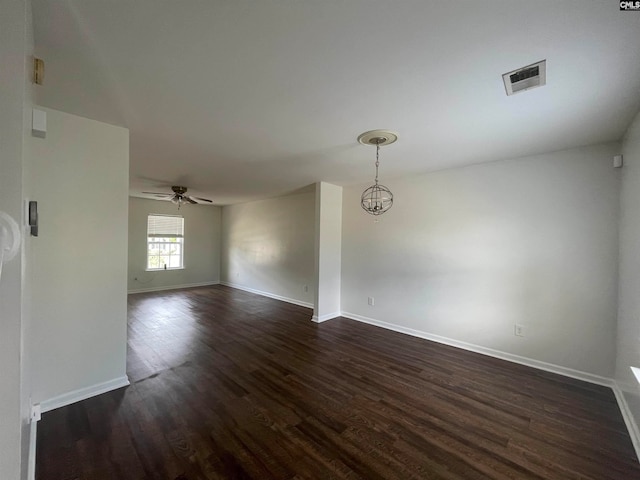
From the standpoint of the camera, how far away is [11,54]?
0.88 m

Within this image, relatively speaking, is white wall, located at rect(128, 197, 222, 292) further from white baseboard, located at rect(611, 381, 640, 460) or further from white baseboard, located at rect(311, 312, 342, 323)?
white baseboard, located at rect(611, 381, 640, 460)

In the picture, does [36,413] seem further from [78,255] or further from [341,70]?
[341,70]

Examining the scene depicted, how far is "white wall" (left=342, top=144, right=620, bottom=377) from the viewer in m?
2.56

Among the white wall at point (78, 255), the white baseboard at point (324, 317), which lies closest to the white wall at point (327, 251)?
the white baseboard at point (324, 317)

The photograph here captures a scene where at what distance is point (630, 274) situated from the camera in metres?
2.09

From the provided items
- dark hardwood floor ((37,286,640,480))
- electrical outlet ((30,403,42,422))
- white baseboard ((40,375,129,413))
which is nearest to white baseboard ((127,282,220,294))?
dark hardwood floor ((37,286,640,480))

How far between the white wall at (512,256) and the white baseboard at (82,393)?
11.3ft

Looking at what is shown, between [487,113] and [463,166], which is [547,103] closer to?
[487,113]

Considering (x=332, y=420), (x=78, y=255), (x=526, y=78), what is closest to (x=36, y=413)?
(x=78, y=255)

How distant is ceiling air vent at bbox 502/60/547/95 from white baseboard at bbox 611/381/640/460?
2547mm

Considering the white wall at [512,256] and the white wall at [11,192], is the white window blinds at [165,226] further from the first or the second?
the white wall at [11,192]

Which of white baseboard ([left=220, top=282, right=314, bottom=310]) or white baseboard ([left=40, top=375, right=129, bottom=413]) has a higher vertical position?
white baseboard ([left=40, top=375, right=129, bottom=413])

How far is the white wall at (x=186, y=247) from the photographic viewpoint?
646 cm

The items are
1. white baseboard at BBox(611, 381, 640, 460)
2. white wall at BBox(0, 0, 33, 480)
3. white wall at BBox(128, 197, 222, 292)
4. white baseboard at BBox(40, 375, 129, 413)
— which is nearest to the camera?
white wall at BBox(0, 0, 33, 480)
